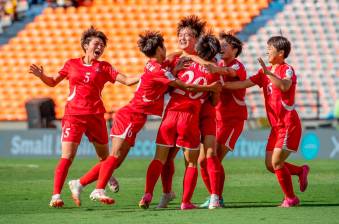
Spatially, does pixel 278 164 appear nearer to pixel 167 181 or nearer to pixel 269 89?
pixel 269 89

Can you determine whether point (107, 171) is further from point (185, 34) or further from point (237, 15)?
point (237, 15)

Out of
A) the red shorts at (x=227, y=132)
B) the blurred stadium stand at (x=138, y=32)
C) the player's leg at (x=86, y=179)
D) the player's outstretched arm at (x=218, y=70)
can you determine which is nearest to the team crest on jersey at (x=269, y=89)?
the player's outstretched arm at (x=218, y=70)

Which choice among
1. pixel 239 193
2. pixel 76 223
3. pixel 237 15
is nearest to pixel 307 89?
pixel 237 15

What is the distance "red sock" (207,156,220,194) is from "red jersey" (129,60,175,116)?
84cm

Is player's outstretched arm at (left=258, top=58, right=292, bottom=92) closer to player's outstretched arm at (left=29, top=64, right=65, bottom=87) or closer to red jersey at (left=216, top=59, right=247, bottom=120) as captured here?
red jersey at (left=216, top=59, right=247, bottom=120)

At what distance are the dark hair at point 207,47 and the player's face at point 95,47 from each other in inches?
51.0

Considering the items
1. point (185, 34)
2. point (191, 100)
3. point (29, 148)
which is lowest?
point (29, 148)

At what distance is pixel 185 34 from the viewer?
460 inches

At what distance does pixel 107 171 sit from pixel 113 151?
0.27 m

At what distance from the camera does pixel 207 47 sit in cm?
1138

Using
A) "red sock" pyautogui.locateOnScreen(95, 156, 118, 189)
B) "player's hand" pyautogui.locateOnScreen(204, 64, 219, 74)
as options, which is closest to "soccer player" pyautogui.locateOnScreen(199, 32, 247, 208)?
"player's hand" pyautogui.locateOnScreen(204, 64, 219, 74)

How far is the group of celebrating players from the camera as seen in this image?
11344 mm

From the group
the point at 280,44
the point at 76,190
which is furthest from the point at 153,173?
the point at 280,44

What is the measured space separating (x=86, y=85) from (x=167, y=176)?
1.45 m
